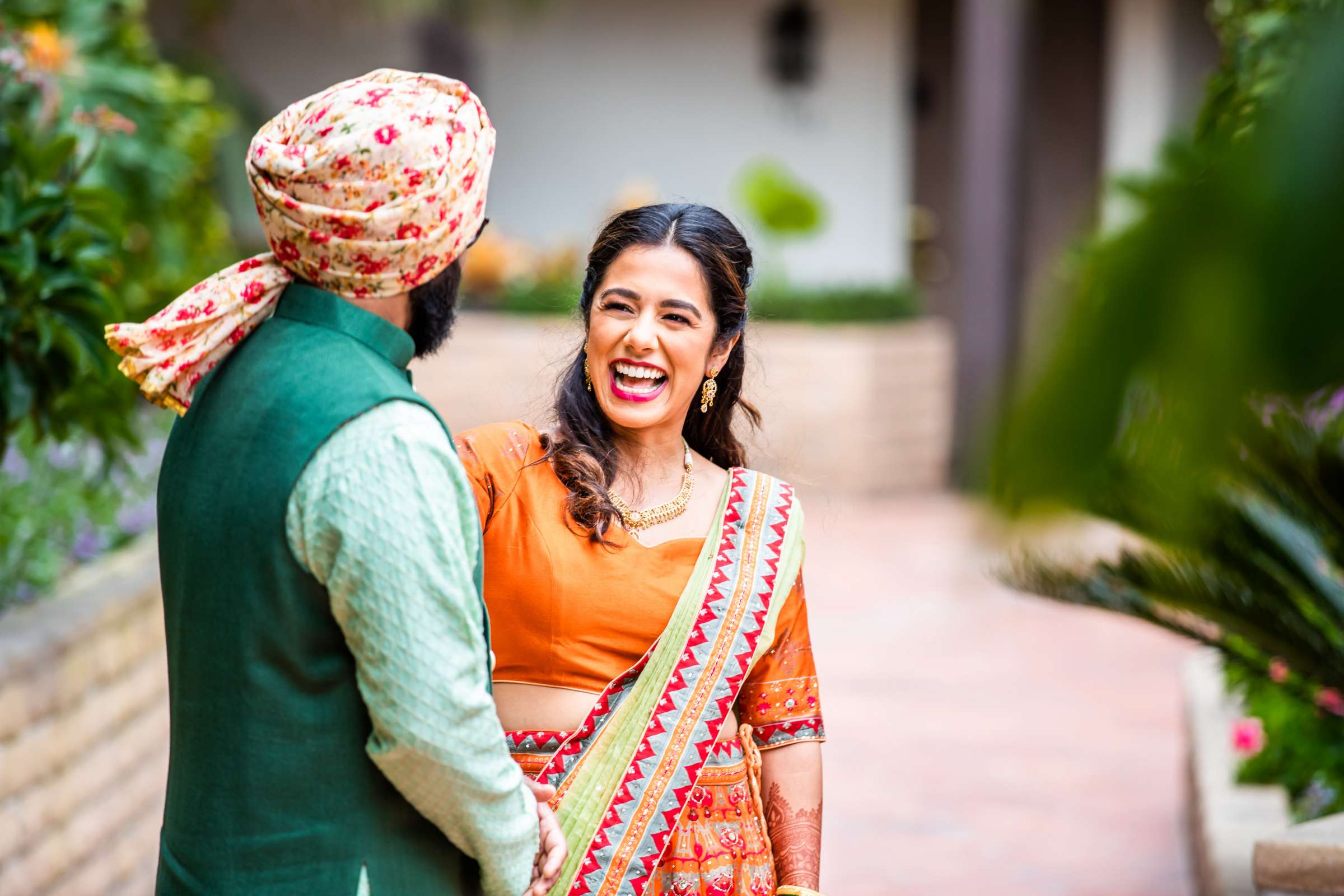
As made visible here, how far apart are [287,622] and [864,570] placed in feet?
25.2

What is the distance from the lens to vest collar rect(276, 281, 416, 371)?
5.33 ft

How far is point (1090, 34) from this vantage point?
13242 millimetres

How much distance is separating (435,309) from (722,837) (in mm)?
845

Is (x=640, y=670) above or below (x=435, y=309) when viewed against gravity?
below

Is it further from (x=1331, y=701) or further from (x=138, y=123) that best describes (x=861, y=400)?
(x=1331, y=701)

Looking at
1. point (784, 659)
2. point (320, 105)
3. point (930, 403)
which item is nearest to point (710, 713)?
point (784, 659)

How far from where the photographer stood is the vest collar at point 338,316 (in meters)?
1.62

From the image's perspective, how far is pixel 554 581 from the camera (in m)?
2.02

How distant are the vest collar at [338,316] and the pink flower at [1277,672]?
2486mm

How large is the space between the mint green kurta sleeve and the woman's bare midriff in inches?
16.7

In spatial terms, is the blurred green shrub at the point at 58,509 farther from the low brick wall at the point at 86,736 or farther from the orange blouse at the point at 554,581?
the orange blouse at the point at 554,581

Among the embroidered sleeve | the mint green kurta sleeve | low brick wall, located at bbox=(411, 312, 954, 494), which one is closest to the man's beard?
the mint green kurta sleeve

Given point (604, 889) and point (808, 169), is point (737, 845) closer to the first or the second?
point (604, 889)

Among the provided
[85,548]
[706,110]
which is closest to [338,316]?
[85,548]
